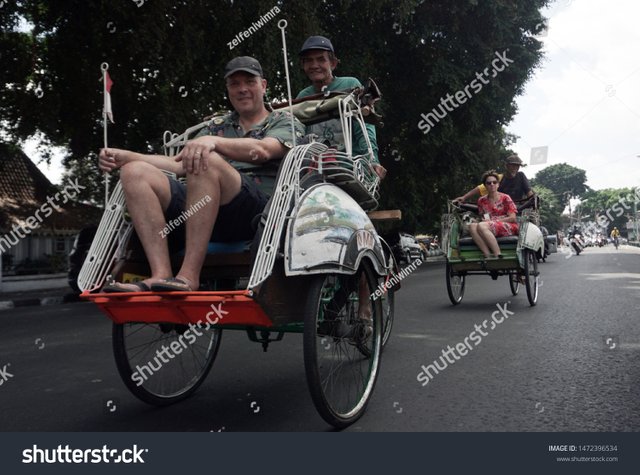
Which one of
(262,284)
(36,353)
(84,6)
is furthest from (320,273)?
(84,6)

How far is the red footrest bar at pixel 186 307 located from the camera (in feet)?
9.66

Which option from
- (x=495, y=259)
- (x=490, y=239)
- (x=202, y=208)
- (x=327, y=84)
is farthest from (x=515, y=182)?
(x=202, y=208)

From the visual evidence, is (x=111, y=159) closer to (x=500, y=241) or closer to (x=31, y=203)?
(x=500, y=241)

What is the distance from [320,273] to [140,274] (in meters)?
1.12

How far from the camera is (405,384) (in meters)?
4.25

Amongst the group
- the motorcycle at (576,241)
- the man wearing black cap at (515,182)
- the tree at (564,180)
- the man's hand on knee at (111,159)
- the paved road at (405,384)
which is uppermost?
the tree at (564,180)

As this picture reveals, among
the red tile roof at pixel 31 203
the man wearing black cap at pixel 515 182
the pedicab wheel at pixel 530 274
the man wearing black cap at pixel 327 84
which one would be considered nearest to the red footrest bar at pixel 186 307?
the man wearing black cap at pixel 327 84

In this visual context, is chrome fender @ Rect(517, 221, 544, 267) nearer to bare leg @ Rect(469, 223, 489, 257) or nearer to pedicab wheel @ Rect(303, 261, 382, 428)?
bare leg @ Rect(469, 223, 489, 257)

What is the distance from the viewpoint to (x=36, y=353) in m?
6.07

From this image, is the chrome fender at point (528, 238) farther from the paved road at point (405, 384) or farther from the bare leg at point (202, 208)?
the bare leg at point (202, 208)

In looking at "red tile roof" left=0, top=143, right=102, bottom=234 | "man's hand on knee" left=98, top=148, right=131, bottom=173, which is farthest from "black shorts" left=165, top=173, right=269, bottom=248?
"red tile roof" left=0, top=143, right=102, bottom=234

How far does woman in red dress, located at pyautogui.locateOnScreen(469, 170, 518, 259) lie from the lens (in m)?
8.55

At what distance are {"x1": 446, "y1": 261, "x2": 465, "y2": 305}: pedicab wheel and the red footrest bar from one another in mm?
6062

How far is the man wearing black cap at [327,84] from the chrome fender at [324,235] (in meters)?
1.05
